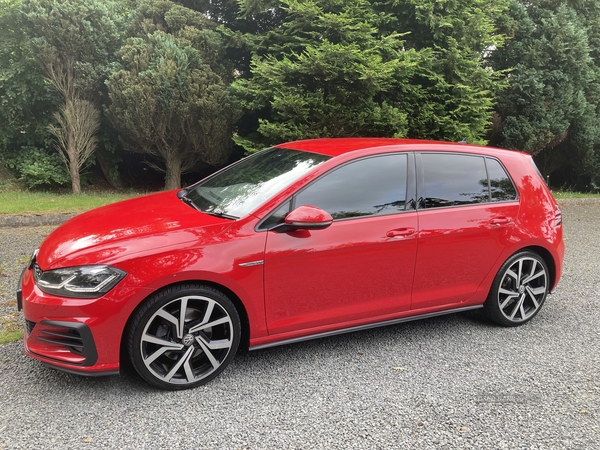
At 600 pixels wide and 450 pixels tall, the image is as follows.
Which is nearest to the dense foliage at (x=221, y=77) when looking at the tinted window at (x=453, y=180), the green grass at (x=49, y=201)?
the green grass at (x=49, y=201)

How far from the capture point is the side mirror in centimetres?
302

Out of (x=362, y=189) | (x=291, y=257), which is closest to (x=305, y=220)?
(x=291, y=257)

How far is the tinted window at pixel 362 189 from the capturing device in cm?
331

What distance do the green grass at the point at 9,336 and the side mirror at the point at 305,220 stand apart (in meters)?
2.19

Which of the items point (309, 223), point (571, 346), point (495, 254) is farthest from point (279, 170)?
point (571, 346)

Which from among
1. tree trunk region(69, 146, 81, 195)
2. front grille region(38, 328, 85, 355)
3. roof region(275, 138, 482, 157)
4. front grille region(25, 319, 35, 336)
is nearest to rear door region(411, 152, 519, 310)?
roof region(275, 138, 482, 157)

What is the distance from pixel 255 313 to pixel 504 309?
2.24 meters

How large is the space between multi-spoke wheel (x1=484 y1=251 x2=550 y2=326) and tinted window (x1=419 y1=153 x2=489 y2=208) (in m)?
0.67

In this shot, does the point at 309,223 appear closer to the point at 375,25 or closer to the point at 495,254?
the point at 495,254

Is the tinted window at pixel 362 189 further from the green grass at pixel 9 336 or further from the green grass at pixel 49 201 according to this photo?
the green grass at pixel 49 201

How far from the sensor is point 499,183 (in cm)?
398

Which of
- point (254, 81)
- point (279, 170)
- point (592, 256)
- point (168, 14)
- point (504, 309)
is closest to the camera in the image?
point (279, 170)

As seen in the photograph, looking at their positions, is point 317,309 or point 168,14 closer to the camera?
point 317,309

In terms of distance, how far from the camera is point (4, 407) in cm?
274
